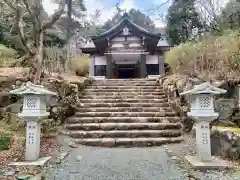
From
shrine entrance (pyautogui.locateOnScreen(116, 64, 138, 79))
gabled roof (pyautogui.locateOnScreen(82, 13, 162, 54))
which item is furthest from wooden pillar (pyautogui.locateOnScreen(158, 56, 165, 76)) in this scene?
shrine entrance (pyautogui.locateOnScreen(116, 64, 138, 79))

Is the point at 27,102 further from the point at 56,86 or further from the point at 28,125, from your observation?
the point at 56,86

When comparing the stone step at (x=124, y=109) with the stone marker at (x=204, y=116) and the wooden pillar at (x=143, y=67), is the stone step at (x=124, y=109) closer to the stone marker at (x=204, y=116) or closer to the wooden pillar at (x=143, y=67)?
the stone marker at (x=204, y=116)

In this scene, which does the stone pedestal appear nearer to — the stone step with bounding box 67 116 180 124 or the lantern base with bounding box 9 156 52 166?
the lantern base with bounding box 9 156 52 166

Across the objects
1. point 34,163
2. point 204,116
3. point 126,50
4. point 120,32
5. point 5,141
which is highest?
point 120,32

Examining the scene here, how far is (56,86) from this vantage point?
6961 mm

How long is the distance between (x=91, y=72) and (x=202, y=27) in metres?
9.12

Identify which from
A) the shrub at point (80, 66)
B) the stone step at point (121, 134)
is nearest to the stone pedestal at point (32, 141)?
the stone step at point (121, 134)

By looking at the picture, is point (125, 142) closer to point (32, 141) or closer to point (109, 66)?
point (32, 141)

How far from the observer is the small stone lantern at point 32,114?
438 centimetres

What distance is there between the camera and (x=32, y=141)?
4.42 meters

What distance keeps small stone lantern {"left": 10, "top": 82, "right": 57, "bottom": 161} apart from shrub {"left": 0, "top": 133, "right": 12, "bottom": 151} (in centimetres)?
72

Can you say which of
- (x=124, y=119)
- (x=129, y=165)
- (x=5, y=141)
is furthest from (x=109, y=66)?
(x=129, y=165)

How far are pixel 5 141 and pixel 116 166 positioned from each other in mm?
2493

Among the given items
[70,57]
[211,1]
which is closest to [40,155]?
[70,57]
